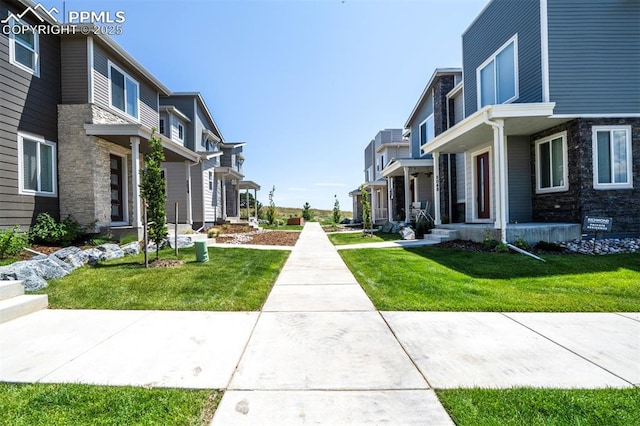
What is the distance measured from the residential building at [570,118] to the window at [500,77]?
0.28 feet

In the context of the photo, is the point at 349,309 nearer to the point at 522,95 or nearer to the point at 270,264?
the point at 270,264

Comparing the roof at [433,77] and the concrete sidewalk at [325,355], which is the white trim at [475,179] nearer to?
the roof at [433,77]

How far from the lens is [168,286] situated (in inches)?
226

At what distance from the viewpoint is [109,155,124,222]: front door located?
11.8 m

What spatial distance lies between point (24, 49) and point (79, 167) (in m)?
3.34

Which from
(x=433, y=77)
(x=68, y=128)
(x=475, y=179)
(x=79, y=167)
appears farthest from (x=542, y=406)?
(x=433, y=77)

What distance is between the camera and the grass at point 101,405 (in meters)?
2.14

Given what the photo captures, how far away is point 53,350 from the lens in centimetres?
327

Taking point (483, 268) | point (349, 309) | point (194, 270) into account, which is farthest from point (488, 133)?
point (194, 270)

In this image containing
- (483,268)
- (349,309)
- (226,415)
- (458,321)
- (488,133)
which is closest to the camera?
(226,415)

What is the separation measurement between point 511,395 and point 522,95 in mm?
10786

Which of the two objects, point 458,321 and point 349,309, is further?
point 349,309

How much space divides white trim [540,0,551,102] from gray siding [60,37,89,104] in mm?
13574

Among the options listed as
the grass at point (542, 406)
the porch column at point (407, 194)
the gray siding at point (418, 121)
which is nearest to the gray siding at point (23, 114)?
the grass at point (542, 406)
